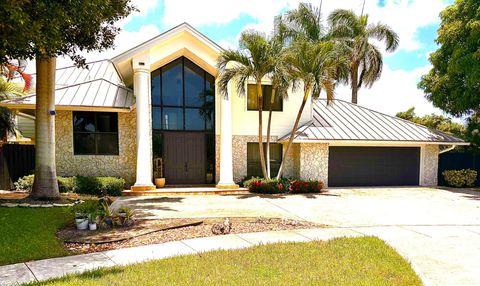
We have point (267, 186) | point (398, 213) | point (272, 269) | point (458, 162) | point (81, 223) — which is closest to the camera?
point (272, 269)

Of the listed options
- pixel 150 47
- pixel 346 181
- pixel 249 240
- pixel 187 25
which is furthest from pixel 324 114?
pixel 249 240

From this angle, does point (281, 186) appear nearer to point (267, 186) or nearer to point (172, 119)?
point (267, 186)

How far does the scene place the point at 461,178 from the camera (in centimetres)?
1644

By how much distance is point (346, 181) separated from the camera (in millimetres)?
16094

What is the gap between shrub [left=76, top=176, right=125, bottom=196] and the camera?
1220cm

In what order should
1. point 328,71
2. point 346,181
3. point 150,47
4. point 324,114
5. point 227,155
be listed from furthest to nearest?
1. point 324,114
2. point 346,181
3. point 227,155
4. point 150,47
5. point 328,71

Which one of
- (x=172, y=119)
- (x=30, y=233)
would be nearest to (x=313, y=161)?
(x=172, y=119)

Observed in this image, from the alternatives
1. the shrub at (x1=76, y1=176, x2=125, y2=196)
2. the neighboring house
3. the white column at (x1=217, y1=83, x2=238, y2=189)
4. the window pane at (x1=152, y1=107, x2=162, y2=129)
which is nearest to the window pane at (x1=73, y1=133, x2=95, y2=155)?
the neighboring house

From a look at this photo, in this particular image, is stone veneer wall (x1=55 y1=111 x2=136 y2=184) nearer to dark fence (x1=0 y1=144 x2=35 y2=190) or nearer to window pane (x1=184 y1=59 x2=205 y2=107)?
dark fence (x1=0 y1=144 x2=35 y2=190)

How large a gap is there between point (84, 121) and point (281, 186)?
984 centimetres

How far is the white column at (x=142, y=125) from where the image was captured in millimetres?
13125

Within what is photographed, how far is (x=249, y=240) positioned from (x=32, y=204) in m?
7.16

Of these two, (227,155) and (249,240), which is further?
(227,155)

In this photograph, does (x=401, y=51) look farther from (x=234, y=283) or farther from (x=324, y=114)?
(x=234, y=283)
